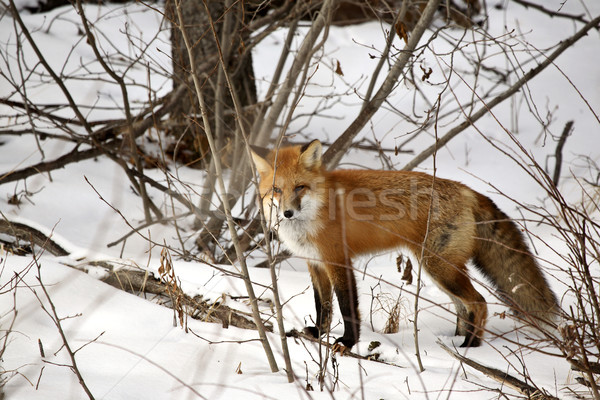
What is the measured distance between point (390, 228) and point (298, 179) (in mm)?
793

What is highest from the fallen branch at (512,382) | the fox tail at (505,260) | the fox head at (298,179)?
the fox head at (298,179)

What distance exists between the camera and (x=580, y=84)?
336 inches

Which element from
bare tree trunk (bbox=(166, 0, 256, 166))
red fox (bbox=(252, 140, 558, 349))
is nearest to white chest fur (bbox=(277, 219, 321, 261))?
red fox (bbox=(252, 140, 558, 349))

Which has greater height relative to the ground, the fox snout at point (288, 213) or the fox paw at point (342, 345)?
the fox snout at point (288, 213)

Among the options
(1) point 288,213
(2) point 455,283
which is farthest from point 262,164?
(2) point 455,283

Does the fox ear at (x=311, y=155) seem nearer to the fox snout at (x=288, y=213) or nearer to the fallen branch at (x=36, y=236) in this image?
the fox snout at (x=288, y=213)

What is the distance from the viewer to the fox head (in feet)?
11.8

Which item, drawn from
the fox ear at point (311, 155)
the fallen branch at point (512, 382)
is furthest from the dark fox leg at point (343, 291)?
the fallen branch at point (512, 382)

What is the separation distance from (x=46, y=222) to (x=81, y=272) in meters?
2.21

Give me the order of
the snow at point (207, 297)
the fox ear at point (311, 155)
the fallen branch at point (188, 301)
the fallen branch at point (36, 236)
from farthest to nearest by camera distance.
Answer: the fallen branch at point (36, 236) → the fox ear at point (311, 155) → the fallen branch at point (188, 301) → the snow at point (207, 297)

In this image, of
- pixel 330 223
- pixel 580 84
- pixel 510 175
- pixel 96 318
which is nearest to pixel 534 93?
pixel 580 84

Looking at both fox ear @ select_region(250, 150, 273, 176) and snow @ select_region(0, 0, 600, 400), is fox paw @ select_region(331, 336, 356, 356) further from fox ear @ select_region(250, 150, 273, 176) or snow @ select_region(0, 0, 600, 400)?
fox ear @ select_region(250, 150, 273, 176)

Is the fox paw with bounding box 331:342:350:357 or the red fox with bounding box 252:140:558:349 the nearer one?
the fox paw with bounding box 331:342:350:357

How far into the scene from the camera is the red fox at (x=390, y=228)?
11.9ft
